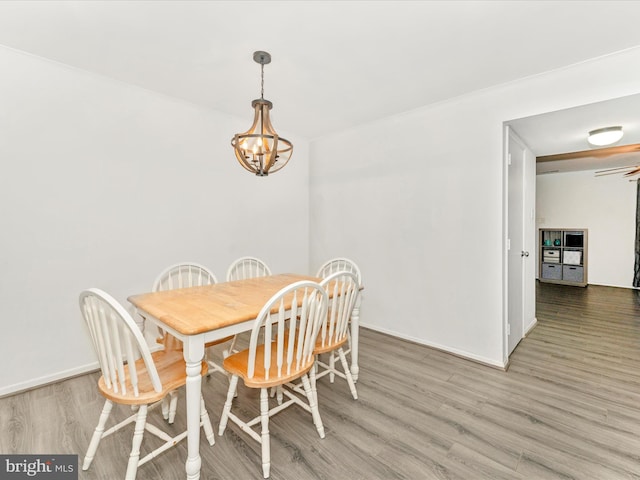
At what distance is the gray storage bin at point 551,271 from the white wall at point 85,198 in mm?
6457

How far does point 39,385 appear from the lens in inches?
86.7

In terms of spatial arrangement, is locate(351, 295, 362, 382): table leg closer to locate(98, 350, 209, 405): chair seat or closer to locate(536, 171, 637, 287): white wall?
locate(98, 350, 209, 405): chair seat

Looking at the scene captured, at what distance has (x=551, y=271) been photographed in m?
6.13

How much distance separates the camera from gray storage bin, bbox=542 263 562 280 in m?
6.05

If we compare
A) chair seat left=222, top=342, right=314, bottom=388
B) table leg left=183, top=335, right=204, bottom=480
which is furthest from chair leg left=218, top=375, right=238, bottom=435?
table leg left=183, top=335, right=204, bottom=480

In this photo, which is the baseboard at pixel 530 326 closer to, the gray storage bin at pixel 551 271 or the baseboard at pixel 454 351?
the baseboard at pixel 454 351

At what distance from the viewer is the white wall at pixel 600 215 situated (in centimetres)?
546

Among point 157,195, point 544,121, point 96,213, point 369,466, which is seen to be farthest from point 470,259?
point 96,213

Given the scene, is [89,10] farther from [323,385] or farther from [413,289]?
[413,289]

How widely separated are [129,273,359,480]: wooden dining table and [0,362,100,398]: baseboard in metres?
1.16

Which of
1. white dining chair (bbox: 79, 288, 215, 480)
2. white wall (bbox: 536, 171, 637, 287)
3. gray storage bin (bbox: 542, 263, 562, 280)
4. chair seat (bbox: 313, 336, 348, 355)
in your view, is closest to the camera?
white dining chair (bbox: 79, 288, 215, 480)

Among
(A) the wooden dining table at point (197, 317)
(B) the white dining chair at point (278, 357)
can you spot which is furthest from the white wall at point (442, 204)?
(B) the white dining chair at point (278, 357)

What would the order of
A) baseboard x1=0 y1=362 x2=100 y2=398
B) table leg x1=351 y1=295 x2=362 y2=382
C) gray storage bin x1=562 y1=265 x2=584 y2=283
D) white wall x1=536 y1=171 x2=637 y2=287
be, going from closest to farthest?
baseboard x1=0 y1=362 x2=100 y2=398 → table leg x1=351 y1=295 x2=362 y2=382 → white wall x1=536 y1=171 x2=637 y2=287 → gray storage bin x1=562 y1=265 x2=584 y2=283

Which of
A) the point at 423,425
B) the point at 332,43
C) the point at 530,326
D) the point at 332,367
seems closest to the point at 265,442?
the point at 332,367
